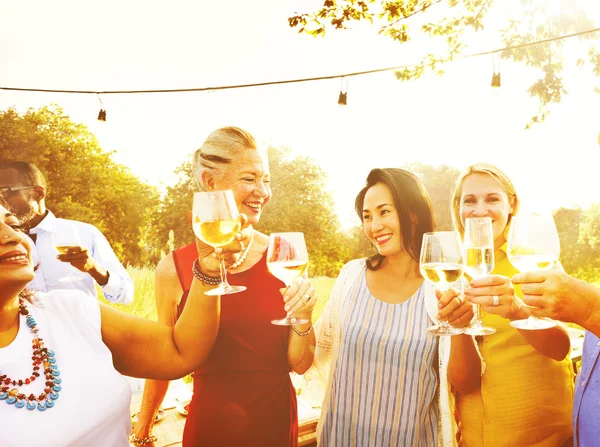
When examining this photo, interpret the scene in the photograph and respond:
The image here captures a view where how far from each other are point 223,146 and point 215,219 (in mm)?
618

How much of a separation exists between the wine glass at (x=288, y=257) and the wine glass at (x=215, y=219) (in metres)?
0.19

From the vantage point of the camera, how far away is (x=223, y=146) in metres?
2.08

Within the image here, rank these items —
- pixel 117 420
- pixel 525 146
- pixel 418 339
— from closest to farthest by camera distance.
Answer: pixel 117 420 < pixel 418 339 < pixel 525 146

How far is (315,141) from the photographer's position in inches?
587

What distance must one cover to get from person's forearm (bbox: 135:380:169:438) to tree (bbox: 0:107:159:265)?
31.7 feet

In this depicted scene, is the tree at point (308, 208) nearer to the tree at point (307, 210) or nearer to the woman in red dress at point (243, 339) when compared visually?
the tree at point (307, 210)

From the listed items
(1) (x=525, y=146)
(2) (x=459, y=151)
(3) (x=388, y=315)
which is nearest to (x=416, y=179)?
(3) (x=388, y=315)

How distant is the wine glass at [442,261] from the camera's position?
167 centimetres

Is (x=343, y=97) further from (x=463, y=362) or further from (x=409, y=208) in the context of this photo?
(x=463, y=362)

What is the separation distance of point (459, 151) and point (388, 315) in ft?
38.1

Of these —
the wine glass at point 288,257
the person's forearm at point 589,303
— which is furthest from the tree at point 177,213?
the person's forearm at point 589,303

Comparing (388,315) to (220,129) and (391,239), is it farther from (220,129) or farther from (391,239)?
(220,129)

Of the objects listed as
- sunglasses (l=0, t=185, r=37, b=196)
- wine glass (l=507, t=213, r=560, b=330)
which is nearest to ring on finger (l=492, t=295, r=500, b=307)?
wine glass (l=507, t=213, r=560, b=330)

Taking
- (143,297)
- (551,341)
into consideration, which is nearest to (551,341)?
(551,341)
